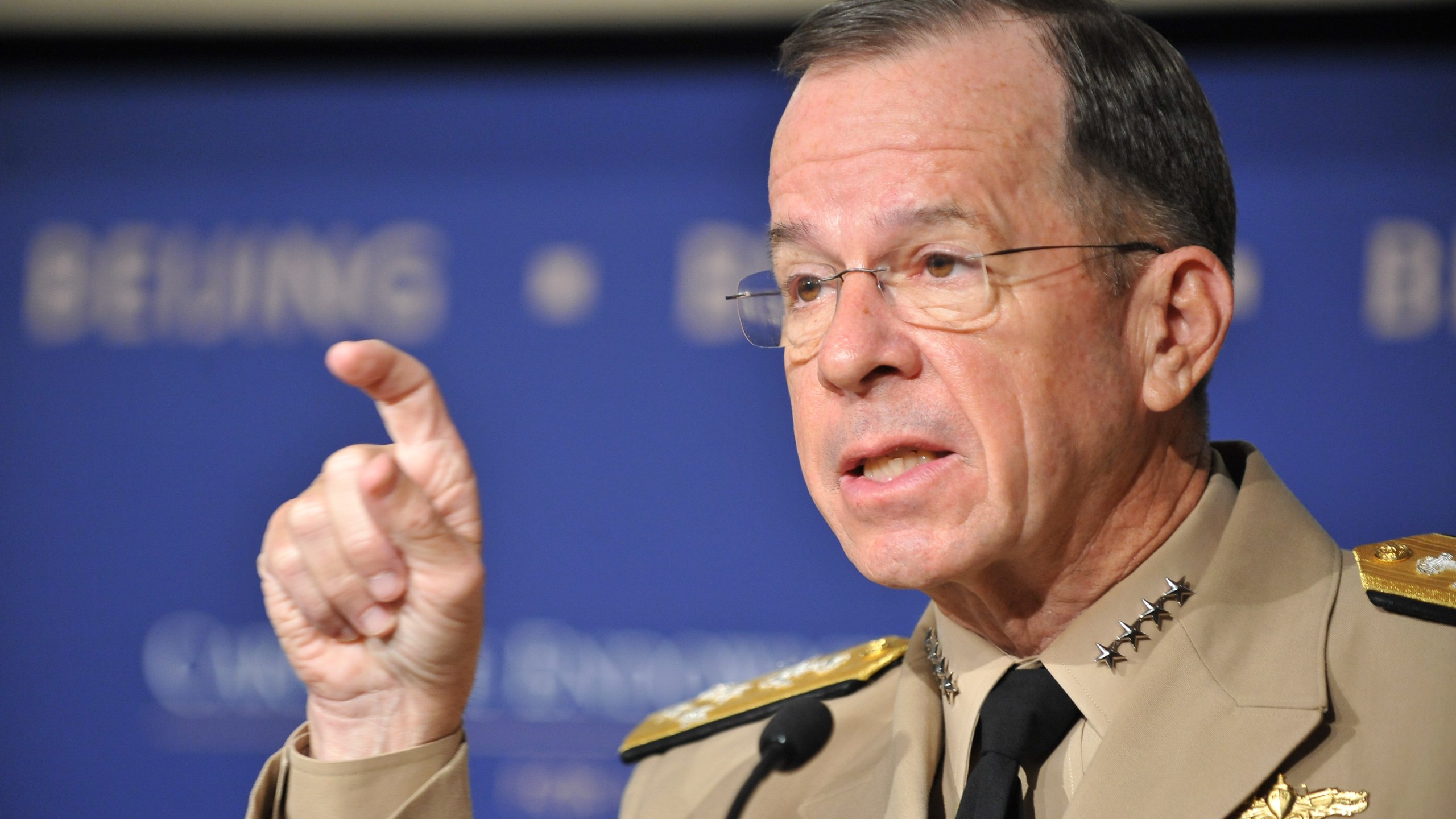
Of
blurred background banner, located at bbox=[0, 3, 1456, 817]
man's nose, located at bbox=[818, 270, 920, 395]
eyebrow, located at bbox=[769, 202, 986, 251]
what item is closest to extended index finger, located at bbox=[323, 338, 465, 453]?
man's nose, located at bbox=[818, 270, 920, 395]

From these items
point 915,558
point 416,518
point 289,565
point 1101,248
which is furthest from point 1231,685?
point 289,565

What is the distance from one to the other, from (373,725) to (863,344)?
61 cm

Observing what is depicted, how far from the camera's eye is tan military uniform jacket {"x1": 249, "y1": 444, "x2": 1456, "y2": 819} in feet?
3.44

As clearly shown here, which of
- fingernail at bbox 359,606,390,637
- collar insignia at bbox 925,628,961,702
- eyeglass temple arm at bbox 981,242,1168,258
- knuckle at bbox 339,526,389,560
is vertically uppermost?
eyeglass temple arm at bbox 981,242,1168,258

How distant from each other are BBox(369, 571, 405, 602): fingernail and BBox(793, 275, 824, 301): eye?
54 centimetres

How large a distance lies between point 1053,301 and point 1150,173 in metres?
0.20

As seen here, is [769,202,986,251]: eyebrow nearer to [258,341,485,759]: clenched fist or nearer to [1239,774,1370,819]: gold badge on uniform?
[258,341,485,759]: clenched fist

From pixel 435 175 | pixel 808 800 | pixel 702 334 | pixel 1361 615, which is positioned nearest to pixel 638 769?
pixel 808 800

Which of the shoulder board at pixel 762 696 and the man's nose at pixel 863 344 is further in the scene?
the shoulder board at pixel 762 696

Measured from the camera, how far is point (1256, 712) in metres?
1.09

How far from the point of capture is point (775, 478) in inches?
107

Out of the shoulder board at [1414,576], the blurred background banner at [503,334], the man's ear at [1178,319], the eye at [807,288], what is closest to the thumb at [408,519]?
the eye at [807,288]

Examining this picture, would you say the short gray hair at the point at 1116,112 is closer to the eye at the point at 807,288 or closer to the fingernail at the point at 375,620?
the eye at the point at 807,288

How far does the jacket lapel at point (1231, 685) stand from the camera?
106 centimetres
